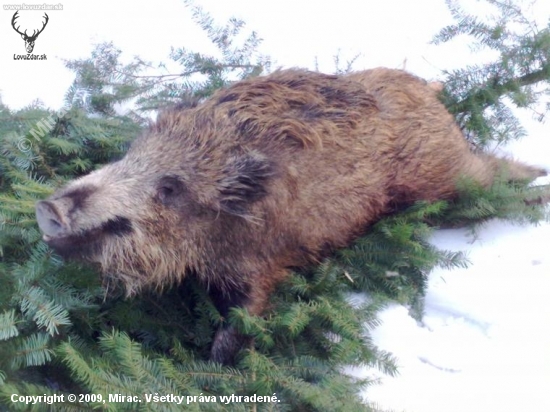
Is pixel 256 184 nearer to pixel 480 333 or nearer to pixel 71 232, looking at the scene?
pixel 71 232

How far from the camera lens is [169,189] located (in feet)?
9.28

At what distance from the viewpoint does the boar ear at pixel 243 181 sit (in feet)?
9.42

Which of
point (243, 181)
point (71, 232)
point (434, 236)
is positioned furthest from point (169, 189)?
point (434, 236)

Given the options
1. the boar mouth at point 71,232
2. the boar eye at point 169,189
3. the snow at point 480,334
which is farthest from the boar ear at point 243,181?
the snow at point 480,334

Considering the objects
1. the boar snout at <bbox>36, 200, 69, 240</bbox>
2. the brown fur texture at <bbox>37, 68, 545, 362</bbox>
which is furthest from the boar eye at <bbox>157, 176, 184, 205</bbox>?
the boar snout at <bbox>36, 200, 69, 240</bbox>

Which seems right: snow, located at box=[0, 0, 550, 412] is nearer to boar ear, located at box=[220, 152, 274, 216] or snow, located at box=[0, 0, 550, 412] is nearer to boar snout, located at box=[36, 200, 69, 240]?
boar ear, located at box=[220, 152, 274, 216]

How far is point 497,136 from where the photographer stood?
3.80 meters

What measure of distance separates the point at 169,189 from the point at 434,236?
1.56m

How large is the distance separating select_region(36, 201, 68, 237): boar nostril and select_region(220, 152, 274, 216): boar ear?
0.75m

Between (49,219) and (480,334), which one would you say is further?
(480,334)

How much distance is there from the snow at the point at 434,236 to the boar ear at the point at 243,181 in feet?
2.88

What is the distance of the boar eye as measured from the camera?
9.20 ft

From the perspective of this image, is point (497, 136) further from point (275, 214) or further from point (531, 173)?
point (275, 214)

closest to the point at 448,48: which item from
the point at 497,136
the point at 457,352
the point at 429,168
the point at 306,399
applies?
the point at 497,136
